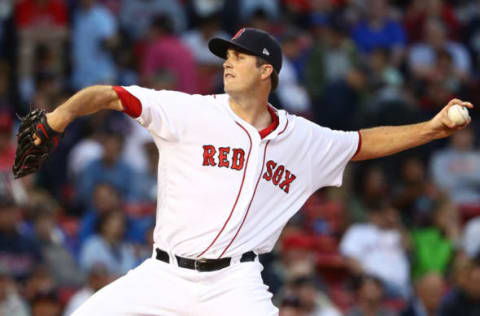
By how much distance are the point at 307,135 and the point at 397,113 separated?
6398 mm

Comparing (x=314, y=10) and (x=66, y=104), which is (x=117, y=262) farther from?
(x=314, y=10)

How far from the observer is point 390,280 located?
10.0 metres

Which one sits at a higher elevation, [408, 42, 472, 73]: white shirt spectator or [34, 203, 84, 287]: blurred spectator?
[408, 42, 472, 73]: white shirt spectator

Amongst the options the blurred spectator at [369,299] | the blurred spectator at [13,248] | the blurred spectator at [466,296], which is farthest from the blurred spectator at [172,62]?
the blurred spectator at [466,296]

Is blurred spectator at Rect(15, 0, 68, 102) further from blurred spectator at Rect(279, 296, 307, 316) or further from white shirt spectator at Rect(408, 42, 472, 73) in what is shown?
blurred spectator at Rect(279, 296, 307, 316)

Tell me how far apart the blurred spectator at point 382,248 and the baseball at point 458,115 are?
14.5ft

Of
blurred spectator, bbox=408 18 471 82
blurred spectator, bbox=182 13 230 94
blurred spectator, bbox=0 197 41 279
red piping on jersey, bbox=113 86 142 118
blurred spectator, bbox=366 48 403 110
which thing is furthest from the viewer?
blurred spectator, bbox=408 18 471 82

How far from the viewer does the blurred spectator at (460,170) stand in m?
11.9

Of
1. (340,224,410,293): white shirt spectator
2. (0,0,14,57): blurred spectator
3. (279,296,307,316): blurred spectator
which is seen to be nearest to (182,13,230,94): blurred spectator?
(0,0,14,57): blurred spectator

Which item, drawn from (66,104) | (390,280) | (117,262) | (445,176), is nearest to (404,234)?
(390,280)

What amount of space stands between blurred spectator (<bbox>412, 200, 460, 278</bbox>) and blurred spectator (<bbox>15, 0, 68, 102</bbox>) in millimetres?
4597

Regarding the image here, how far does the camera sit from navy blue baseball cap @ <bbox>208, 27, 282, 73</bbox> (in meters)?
5.74

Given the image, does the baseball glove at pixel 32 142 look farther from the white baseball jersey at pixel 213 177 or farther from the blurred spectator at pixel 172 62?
the blurred spectator at pixel 172 62

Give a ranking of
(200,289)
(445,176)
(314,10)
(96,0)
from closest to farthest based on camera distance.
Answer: (200,289), (445,176), (96,0), (314,10)
